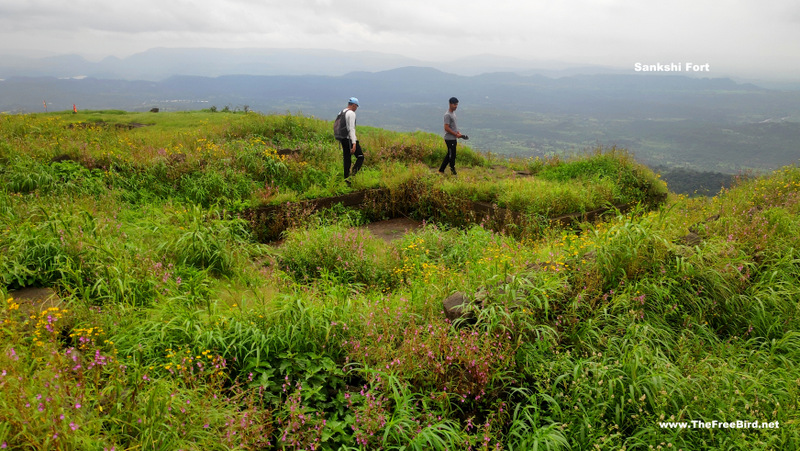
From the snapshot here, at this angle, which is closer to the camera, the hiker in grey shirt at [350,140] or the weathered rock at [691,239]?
the weathered rock at [691,239]

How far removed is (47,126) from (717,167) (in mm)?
86227

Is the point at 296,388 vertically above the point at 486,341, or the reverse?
the point at 486,341

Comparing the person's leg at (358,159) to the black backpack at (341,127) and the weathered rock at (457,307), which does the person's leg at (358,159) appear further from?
the weathered rock at (457,307)

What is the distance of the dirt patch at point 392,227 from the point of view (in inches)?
364

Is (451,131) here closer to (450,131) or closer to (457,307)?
(450,131)

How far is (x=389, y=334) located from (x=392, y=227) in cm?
593

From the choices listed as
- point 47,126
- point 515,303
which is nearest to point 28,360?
point 515,303

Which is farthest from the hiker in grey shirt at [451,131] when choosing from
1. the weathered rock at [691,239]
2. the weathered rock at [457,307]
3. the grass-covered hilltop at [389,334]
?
the weathered rock at [457,307]

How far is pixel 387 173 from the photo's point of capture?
36.1ft

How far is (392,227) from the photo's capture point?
9828 mm

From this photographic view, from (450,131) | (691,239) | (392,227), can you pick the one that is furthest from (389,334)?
(450,131)

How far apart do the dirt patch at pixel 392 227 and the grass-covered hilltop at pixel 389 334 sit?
1514mm

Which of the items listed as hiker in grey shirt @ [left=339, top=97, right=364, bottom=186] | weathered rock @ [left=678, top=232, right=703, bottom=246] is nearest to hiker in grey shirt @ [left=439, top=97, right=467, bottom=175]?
hiker in grey shirt @ [left=339, top=97, right=364, bottom=186]

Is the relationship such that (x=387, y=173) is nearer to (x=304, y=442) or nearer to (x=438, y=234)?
(x=438, y=234)
